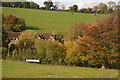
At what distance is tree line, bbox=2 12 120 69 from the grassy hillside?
2148 cm

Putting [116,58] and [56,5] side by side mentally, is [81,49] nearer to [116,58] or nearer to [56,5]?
[116,58]

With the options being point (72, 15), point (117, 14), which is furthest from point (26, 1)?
point (117, 14)

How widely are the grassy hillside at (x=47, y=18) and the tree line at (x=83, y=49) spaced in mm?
21481

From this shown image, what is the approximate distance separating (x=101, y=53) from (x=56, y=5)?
42387mm

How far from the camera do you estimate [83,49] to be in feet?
91.2

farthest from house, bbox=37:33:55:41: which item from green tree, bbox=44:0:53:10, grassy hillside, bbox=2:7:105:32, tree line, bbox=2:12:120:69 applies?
green tree, bbox=44:0:53:10

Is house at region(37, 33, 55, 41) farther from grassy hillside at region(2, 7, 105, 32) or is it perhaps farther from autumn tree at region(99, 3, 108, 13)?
autumn tree at region(99, 3, 108, 13)

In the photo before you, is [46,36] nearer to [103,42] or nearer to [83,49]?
[83,49]

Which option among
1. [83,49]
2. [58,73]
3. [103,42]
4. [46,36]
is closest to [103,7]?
[46,36]

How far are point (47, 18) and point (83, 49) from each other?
3600cm

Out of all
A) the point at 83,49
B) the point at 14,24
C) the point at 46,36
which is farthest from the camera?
the point at 14,24

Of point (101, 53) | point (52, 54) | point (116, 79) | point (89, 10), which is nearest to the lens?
point (116, 79)

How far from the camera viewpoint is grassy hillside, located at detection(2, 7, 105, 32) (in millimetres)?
56688

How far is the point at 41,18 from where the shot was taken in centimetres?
6256
